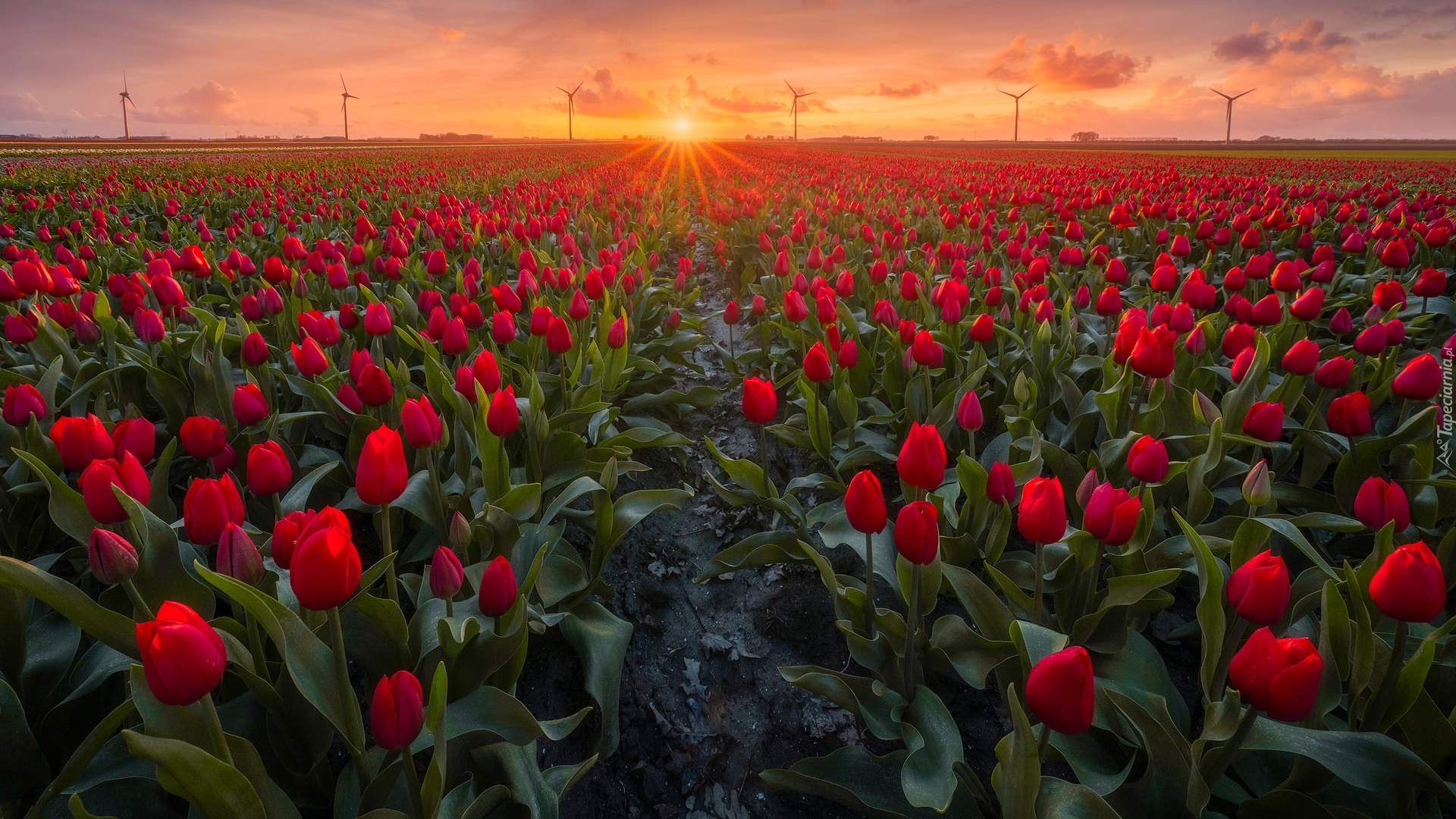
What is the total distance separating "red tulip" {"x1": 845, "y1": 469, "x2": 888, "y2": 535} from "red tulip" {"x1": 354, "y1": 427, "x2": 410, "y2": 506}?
3.85ft

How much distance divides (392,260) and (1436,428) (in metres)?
5.90

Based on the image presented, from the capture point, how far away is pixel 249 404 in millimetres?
2561

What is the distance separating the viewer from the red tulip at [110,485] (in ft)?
5.53

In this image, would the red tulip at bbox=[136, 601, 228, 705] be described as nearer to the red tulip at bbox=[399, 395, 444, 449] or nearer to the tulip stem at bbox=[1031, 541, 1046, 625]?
the red tulip at bbox=[399, 395, 444, 449]

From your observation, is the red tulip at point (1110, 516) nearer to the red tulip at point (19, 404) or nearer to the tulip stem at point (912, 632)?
the tulip stem at point (912, 632)

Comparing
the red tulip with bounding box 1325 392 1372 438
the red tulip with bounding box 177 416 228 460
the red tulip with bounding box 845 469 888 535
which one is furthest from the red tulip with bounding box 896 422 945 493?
the red tulip with bounding box 177 416 228 460

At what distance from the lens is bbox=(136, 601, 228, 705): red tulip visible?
120 centimetres

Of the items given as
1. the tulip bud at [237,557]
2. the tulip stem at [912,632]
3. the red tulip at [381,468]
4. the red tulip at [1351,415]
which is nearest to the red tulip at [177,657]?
the tulip bud at [237,557]

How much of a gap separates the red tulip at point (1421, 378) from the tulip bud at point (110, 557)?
3.96 metres

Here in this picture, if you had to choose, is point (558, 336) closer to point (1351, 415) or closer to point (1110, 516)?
point (1110, 516)

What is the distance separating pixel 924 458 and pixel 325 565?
1500 mm

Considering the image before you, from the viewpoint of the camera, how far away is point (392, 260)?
5.11m

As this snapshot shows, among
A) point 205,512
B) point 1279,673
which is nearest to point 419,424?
point 205,512

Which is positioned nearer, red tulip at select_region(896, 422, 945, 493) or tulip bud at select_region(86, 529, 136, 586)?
tulip bud at select_region(86, 529, 136, 586)
